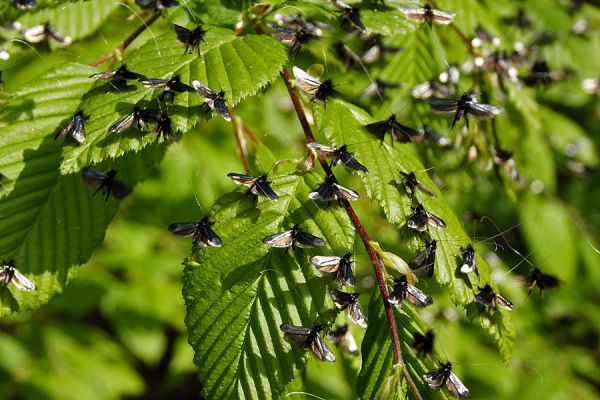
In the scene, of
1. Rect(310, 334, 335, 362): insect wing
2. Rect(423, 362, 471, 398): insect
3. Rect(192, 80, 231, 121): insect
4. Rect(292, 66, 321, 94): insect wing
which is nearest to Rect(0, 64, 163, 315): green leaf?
Rect(192, 80, 231, 121): insect

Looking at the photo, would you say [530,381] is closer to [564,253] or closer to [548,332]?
[548,332]

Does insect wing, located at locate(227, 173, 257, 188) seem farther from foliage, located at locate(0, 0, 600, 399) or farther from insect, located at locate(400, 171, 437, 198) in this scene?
insect, located at locate(400, 171, 437, 198)

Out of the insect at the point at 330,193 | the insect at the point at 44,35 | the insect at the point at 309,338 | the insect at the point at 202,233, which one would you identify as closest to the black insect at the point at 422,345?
the insect at the point at 309,338

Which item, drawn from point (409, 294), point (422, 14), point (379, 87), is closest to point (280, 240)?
point (409, 294)

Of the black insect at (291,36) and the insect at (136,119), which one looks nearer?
the insect at (136,119)

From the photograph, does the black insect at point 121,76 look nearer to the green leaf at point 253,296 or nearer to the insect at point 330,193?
the green leaf at point 253,296

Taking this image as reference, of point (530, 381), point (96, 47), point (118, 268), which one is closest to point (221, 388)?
point (96, 47)

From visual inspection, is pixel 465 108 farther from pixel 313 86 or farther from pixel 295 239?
pixel 295 239
